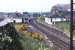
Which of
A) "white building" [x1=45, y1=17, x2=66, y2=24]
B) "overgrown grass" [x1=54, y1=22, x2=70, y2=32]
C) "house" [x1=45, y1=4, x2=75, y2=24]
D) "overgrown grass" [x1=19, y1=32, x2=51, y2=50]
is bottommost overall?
"overgrown grass" [x1=19, y1=32, x2=51, y2=50]

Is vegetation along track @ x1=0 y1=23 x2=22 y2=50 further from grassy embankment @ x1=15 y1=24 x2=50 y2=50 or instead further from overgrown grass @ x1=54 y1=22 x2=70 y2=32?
overgrown grass @ x1=54 y1=22 x2=70 y2=32

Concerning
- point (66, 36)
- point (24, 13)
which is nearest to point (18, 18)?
point (24, 13)

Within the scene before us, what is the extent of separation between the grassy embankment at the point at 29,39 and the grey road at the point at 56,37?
0.32 ft

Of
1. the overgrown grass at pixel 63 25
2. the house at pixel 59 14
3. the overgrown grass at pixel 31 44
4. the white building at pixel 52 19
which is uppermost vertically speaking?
the house at pixel 59 14

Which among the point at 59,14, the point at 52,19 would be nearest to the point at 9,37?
the point at 52,19

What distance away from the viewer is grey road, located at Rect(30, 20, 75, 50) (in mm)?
8445

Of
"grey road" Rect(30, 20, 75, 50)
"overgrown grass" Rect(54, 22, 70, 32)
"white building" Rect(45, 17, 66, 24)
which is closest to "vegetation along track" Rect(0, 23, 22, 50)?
"grey road" Rect(30, 20, 75, 50)

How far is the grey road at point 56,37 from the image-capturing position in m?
8.45

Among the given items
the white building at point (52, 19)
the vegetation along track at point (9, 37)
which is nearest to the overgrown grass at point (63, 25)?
the white building at point (52, 19)

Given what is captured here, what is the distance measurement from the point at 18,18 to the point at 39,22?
271 mm

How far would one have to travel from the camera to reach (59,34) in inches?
333

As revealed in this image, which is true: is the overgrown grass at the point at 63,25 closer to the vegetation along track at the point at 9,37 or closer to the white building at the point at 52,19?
the white building at the point at 52,19

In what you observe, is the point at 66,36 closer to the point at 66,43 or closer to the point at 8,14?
the point at 66,43

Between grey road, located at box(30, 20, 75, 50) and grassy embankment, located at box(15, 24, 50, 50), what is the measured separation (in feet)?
0.32
